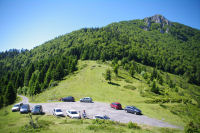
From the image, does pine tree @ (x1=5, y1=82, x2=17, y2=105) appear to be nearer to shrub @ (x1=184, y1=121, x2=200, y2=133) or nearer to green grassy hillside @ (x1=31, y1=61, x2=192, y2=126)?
green grassy hillside @ (x1=31, y1=61, x2=192, y2=126)

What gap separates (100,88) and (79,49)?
110 meters

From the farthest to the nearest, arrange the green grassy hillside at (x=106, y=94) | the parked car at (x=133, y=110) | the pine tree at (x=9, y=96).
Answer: the pine tree at (x=9, y=96), the green grassy hillside at (x=106, y=94), the parked car at (x=133, y=110)

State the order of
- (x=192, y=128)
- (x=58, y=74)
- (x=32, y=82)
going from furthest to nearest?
(x=32, y=82) < (x=58, y=74) < (x=192, y=128)

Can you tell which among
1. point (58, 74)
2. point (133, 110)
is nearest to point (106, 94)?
point (133, 110)

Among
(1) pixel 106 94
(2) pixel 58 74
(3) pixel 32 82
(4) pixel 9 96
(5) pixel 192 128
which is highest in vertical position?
(2) pixel 58 74

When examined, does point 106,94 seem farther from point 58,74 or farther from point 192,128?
point 58,74

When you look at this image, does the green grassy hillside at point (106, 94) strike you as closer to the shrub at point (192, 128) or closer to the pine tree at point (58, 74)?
the shrub at point (192, 128)

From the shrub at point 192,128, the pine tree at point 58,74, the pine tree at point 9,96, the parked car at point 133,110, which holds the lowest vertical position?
the pine tree at point 9,96

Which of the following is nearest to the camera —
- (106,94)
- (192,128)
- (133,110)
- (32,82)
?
(192,128)

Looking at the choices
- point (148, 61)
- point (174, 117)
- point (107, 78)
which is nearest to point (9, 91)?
point (107, 78)

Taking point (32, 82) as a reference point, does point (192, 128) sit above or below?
above

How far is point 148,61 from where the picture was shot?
158 m

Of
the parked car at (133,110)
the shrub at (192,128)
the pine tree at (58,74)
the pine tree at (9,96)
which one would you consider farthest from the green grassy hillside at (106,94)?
the pine tree at (58,74)

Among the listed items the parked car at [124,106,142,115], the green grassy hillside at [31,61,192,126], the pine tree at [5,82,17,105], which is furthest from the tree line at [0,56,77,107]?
the parked car at [124,106,142,115]
